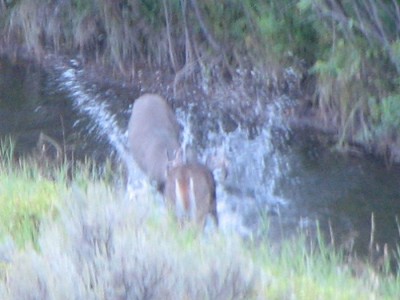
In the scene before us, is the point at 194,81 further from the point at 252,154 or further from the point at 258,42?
the point at 252,154

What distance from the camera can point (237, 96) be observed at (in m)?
15.9

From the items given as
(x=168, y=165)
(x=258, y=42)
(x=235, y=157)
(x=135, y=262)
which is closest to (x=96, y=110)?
(x=258, y=42)

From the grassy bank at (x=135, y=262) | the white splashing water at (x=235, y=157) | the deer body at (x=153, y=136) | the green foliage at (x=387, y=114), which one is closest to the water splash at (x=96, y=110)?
the white splashing water at (x=235, y=157)

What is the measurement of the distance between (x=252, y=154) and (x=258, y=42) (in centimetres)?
268

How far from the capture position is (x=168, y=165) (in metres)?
10.9

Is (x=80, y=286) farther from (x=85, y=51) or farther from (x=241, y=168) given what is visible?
(x=85, y=51)

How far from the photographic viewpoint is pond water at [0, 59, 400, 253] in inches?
443

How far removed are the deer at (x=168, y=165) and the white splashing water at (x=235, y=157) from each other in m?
0.25

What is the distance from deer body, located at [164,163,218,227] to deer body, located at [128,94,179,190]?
1203 millimetres

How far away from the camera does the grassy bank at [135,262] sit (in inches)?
195

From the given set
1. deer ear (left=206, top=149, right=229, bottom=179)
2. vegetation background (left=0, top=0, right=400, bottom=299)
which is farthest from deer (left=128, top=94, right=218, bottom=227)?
vegetation background (left=0, top=0, right=400, bottom=299)

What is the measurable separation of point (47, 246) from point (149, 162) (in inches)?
268

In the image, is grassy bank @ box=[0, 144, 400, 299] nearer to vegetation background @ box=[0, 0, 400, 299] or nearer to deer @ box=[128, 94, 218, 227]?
vegetation background @ box=[0, 0, 400, 299]

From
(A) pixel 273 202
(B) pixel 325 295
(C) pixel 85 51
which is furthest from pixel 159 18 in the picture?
(B) pixel 325 295
